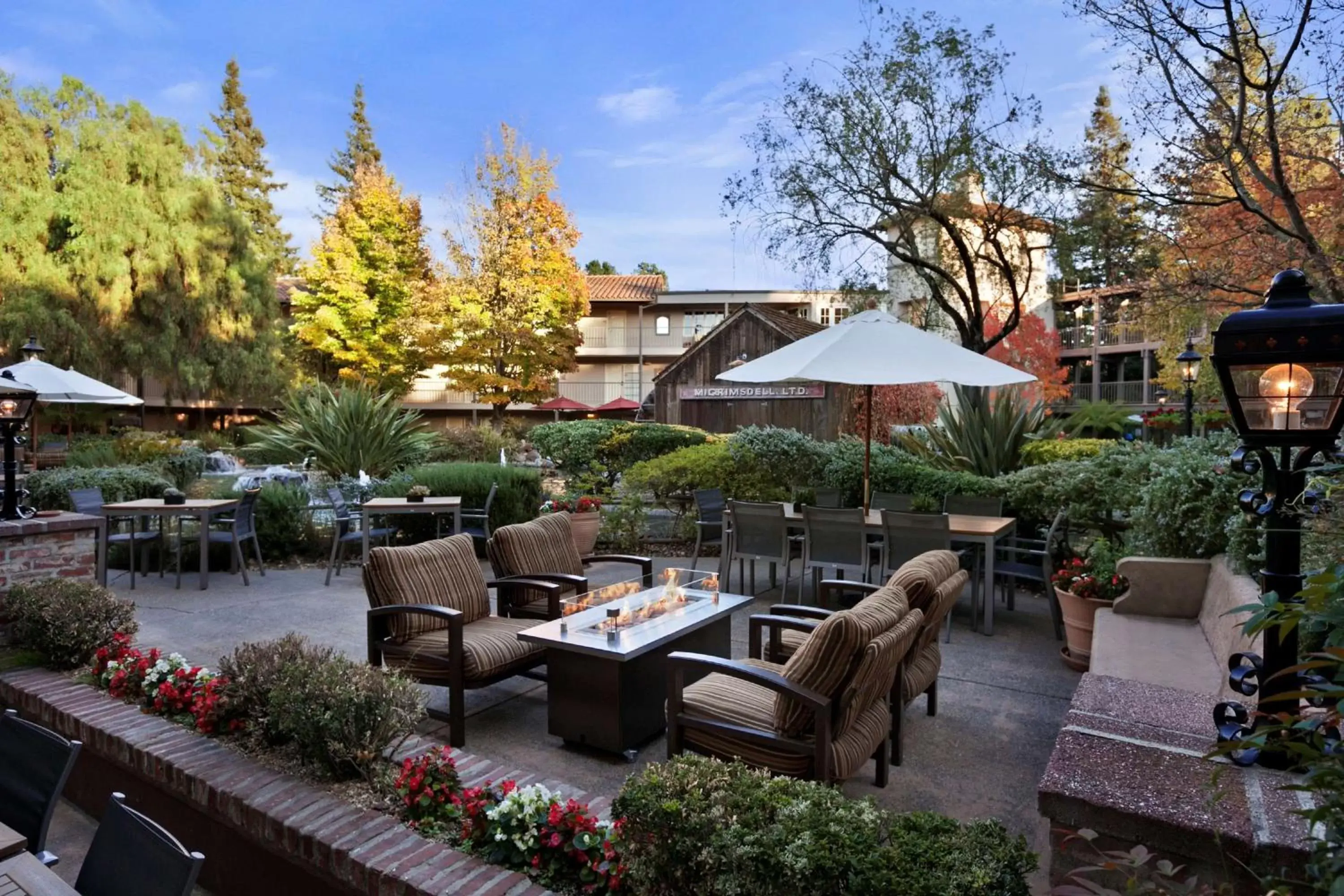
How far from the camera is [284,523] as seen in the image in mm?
9008

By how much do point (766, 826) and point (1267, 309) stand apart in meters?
2.08

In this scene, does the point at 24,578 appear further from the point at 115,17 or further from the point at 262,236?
the point at 262,236

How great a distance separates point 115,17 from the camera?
1031 cm

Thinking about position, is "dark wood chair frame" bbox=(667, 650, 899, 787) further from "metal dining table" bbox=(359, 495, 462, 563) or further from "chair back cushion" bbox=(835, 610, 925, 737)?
"metal dining table" bbox=(359, 495, 462, 563)

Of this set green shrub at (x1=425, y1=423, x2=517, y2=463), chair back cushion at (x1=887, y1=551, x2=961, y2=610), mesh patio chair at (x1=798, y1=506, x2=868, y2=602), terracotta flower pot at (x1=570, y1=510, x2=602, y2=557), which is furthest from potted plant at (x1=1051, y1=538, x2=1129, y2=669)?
green shrub at (x1=425, y1=423, x2=517, y2=463)

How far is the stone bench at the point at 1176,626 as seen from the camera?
363cm

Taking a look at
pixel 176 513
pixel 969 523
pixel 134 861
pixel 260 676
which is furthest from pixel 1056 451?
pixel 176 513

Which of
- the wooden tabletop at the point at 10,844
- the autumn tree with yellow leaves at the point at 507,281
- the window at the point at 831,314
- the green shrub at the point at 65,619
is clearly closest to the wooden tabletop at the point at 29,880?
the wooden tabletop at the point at 10,844

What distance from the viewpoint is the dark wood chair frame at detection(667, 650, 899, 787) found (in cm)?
278

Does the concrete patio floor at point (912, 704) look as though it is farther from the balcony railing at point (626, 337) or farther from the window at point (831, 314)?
the balcony railing at point (626, 337)

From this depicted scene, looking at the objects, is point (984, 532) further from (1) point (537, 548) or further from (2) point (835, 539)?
(1) point (537, 548)

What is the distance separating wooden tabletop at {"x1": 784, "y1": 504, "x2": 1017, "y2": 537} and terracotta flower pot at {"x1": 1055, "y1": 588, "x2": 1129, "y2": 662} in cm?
78

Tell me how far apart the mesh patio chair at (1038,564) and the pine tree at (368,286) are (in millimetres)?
20661

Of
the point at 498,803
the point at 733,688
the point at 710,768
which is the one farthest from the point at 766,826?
the point at 733,688
